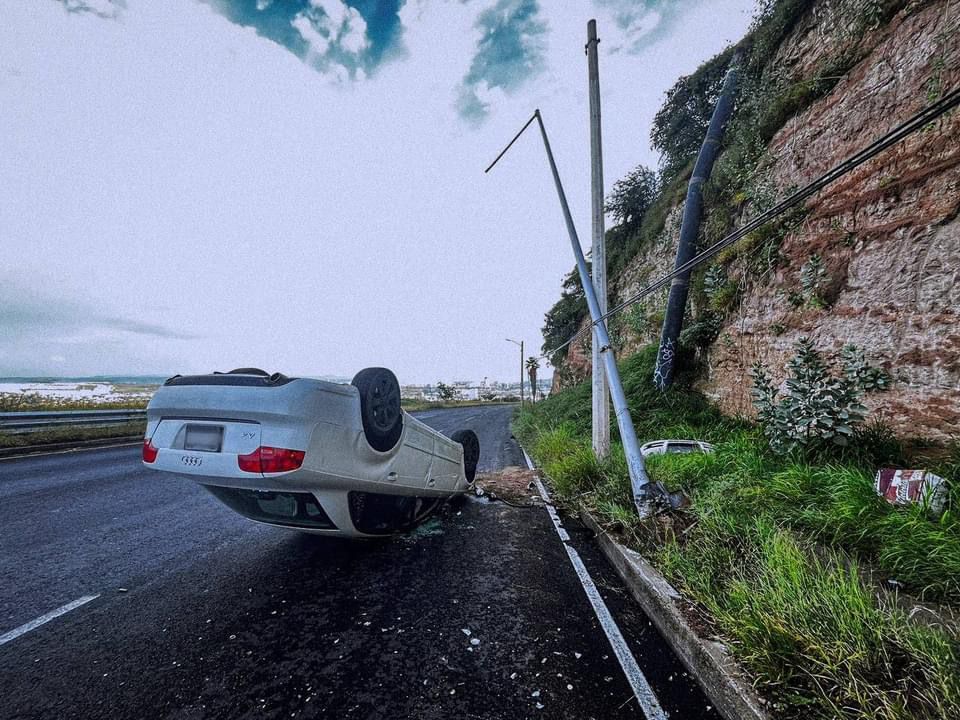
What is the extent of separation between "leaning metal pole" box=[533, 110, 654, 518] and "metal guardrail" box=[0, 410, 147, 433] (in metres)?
13.6

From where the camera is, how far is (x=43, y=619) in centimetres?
244

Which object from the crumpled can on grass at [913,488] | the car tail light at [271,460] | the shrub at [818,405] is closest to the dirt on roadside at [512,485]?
the shrub at [818,405]

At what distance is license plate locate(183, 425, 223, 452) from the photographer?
252 cm

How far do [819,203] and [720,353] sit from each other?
128 inches

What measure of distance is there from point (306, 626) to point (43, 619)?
1.75 metres

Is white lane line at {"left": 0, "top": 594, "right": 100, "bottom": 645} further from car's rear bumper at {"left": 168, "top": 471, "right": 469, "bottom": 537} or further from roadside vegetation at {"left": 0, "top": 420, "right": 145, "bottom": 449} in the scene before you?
roadside vegetation at {"left": 0, "top": 420, "right": 145, "bottom": 449}

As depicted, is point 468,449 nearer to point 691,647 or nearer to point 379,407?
point 379,407

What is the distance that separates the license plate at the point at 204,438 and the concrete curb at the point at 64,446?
9.46 metres

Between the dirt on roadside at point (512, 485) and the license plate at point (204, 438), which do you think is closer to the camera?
the license plate at point (204, 438)

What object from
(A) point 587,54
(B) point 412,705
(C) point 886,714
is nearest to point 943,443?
(C) point 886,714

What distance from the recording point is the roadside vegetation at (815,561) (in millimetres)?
1592

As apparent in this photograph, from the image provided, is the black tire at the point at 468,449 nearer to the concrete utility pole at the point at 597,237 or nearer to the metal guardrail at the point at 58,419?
the concrete utility pole at the point at 597,237

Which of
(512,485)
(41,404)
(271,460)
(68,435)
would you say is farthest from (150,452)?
(41,404)

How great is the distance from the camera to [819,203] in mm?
6281
